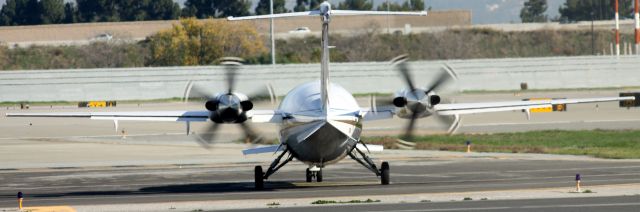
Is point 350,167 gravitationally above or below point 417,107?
below

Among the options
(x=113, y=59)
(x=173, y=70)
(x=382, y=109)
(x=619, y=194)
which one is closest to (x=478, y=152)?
(x=382, y=109)

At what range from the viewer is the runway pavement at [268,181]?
30.7m

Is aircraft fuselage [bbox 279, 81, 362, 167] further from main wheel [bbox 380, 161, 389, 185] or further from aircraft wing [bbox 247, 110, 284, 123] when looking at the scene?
main wheel [bbox 380, 161, 389, 185]

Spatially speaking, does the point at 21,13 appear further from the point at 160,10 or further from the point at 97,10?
the point at 160,10

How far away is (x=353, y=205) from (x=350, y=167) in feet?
52.1

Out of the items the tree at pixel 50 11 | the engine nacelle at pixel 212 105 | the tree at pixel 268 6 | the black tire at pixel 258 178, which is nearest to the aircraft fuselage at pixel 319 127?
the black tire at pixel 258 178

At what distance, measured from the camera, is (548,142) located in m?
56.3

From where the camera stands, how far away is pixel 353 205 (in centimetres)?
2973

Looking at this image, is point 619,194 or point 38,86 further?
point 38,86

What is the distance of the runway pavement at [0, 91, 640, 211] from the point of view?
101ft

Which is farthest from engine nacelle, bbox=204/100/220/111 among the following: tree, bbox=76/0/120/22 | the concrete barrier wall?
tree, bbox=76/0/120/22

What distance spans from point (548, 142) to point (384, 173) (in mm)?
21793

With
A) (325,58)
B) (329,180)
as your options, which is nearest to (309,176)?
(329,180)

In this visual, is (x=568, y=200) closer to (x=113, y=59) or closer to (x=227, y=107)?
(x=227, y=107)
